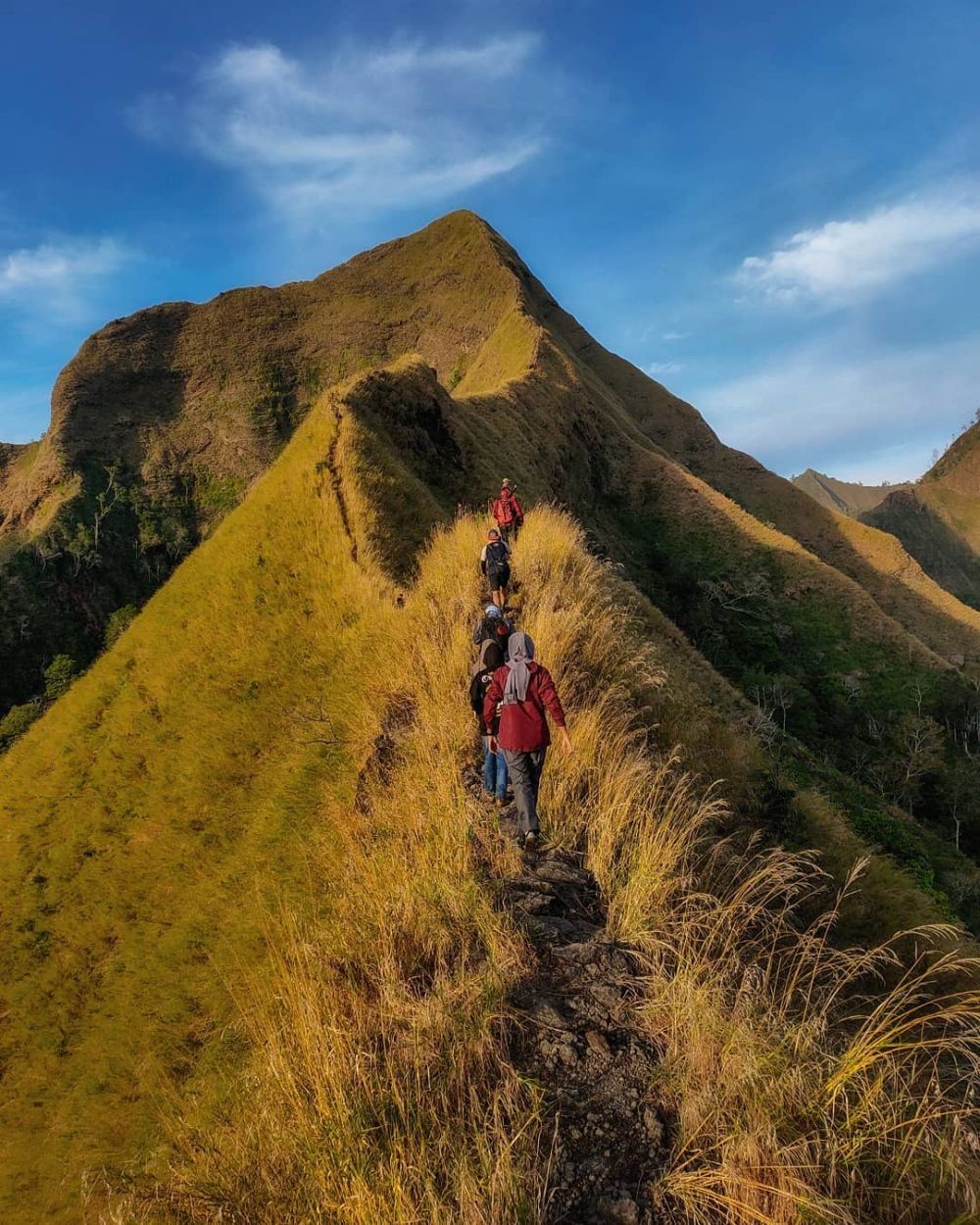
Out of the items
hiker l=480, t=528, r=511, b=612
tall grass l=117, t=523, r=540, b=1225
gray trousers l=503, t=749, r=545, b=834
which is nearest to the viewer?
tall grass l=117, t=523, r=540, b=1225

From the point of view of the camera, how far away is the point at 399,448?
24.2 metres

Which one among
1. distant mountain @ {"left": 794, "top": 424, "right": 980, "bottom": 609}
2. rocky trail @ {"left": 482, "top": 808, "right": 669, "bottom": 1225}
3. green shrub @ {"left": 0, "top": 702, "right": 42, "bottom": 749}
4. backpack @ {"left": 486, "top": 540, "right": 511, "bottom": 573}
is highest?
distant mountain @ {"left": 794, "top": 424, "right": 980, "bottom": 609}

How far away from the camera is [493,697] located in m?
6.31

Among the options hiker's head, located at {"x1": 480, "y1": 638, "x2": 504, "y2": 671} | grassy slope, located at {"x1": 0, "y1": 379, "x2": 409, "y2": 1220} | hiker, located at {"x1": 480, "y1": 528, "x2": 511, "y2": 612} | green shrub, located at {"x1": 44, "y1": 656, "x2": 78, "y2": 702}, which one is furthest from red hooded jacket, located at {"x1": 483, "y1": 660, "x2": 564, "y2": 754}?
green shrub, located at {"x1": 44, "y1": 656, "x2": 78, "y2": 702}

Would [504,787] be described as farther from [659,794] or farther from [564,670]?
[564,670]

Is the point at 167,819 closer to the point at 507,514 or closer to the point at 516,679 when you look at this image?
the point at 516,679

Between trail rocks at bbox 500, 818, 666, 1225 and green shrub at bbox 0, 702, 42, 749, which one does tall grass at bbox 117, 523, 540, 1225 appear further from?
green shrub at bbox 0, 702, 42, 749

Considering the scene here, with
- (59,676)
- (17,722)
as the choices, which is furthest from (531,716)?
A: (59,676)

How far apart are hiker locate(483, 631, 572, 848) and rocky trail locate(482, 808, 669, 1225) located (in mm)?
999

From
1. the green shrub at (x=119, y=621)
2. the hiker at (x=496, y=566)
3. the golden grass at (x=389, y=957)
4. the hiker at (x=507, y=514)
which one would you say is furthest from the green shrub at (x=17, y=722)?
the hiker at (x=496, y=566)

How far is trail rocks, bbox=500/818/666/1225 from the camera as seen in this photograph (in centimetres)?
261

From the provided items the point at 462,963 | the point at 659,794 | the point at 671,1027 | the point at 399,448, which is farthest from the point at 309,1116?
the point at 399,448

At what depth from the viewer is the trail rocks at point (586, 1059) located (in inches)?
103

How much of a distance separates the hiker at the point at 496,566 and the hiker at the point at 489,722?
4397 millimetres
